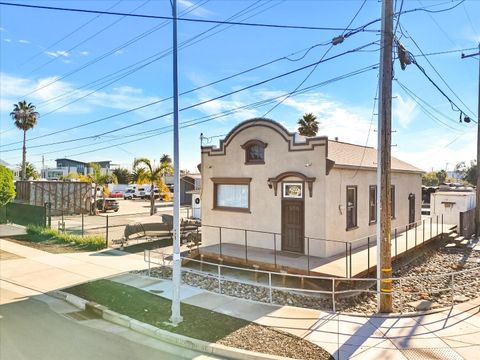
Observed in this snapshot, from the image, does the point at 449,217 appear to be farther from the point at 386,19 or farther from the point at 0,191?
the point at 0,191

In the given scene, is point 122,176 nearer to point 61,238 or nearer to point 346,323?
point 61,238

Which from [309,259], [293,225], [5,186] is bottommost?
[309,259]

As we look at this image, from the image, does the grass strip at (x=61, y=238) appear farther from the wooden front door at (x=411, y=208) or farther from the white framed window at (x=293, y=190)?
the wooden front door at (x=411, y=208)

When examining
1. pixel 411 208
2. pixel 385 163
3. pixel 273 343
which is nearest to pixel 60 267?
pixel 273 343

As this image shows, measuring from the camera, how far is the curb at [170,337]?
6773mm

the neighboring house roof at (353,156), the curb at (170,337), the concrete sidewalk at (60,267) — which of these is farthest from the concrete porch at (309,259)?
the curb at (170,337)

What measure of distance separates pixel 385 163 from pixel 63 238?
17.4 m

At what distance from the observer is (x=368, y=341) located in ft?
24.2

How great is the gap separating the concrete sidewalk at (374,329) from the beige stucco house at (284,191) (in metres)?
3.96

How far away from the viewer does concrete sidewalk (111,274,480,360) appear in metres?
6.90

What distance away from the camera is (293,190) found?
13.8m

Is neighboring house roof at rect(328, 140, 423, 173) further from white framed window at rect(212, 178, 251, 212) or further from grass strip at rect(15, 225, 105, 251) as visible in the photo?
grass strip at rect(15, 225, 105, 251)

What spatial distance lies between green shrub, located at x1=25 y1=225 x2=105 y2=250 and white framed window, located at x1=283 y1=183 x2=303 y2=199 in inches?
395

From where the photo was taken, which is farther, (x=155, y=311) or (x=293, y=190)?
(x=293, y=190)
